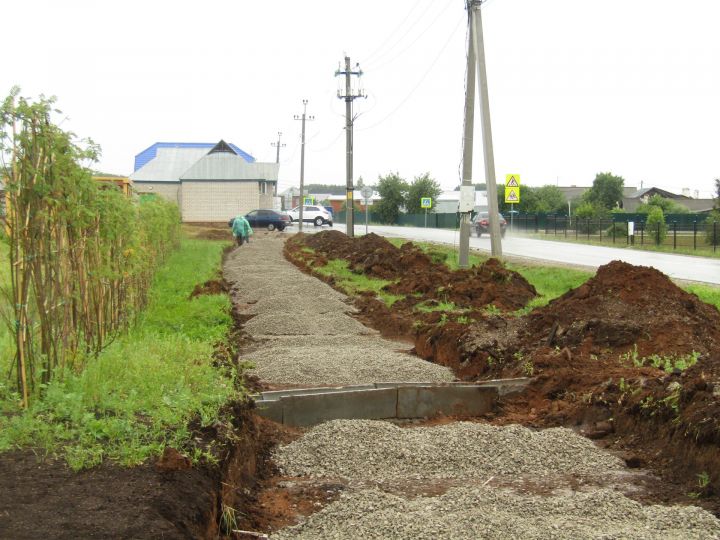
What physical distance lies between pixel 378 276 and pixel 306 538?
1826 centimetres

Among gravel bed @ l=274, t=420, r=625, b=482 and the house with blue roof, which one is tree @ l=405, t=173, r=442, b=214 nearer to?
the house with blue roof

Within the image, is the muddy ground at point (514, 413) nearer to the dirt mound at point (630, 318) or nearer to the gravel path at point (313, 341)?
the dirt mound at point (630, 318)

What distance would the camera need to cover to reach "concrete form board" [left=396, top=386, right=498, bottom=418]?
8844 millimetres

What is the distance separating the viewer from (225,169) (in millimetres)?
64938

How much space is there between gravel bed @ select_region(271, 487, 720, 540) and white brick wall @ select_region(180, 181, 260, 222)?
60209mm

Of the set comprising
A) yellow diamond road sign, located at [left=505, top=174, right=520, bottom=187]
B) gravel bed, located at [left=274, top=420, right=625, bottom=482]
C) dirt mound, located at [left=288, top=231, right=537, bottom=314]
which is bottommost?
gravel bed, located at [left=274, top=420, right=625, bottom=482]

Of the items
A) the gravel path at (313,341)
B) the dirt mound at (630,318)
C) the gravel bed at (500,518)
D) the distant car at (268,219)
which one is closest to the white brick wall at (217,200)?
the distant car at (268,219)

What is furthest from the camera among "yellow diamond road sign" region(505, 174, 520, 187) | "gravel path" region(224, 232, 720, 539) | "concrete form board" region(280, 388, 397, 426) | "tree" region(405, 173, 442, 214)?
"tree" region(405, 173, 442, 214)

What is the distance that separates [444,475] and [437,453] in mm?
357

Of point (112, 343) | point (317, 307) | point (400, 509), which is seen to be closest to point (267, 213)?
point (317, 307)

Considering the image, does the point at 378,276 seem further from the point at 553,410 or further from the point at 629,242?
the point at 629,242

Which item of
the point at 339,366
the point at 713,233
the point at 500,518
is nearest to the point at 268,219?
the point at 713,233

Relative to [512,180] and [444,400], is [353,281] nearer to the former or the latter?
[512,180]

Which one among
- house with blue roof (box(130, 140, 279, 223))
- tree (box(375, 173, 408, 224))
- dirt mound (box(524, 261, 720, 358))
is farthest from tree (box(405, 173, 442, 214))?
dirt mound (box(524, 261, 720, 358))
